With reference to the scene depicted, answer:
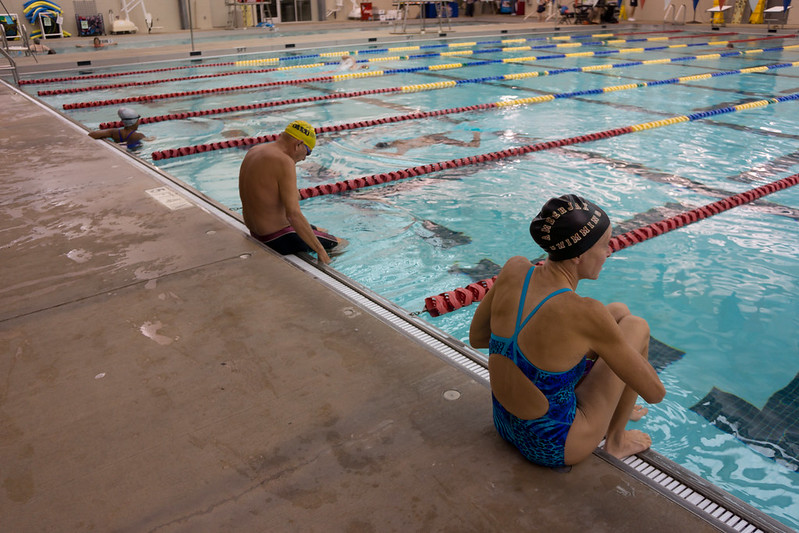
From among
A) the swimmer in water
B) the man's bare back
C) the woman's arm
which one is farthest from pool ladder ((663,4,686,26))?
the woman's arm

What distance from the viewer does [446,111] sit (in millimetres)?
8789

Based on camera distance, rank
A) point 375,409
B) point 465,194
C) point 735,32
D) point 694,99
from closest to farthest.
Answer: point 375,409
point 465,194
point 694,99
point 735,32

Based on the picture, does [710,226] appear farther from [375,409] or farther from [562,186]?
[375,409]

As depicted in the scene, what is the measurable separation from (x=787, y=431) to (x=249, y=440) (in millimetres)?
2249

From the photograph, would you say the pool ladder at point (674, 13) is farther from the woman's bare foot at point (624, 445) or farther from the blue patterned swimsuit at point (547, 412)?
the blue patterned swimsuit at point (547, 412)

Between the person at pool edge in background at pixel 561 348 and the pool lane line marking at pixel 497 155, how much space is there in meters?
3.86

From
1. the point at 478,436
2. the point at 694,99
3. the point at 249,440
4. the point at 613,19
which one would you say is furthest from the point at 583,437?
the point at 613,19

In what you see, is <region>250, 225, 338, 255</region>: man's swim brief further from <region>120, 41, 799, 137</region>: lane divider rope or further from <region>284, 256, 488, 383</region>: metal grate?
<region>120, 41, 799, 137</region>: lane divider rope

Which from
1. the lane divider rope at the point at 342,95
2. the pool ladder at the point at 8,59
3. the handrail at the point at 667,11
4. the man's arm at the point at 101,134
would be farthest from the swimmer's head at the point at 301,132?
the handrail at the point at 667,11

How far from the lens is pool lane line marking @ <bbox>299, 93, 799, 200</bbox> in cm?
564

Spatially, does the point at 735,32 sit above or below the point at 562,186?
above

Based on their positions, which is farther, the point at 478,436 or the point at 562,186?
the point at 562,186

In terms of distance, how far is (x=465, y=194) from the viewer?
18.0 ft

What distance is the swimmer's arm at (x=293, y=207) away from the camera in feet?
11.5
